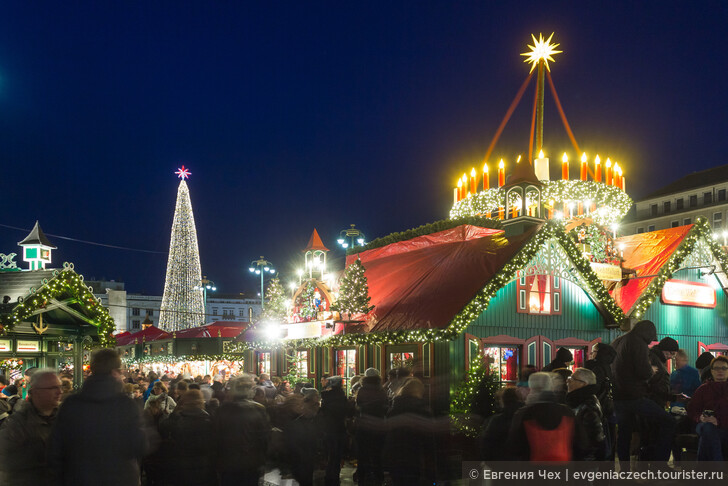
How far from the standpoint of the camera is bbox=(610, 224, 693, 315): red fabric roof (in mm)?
17062

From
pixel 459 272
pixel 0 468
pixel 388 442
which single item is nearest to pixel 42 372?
pixel 0 468

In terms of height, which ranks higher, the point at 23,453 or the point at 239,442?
the point at 23,453

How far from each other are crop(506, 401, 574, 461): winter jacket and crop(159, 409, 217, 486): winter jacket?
9.68 ft

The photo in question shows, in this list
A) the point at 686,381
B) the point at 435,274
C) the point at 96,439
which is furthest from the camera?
the point at 435,274

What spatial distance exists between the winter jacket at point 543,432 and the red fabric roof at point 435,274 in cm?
812

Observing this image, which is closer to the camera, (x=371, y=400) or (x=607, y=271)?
(x=371, y=400)

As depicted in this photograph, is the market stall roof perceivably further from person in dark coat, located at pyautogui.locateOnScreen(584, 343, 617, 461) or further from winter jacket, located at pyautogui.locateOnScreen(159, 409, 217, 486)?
winter jacket, located at pyautogui.locateOnScreen(159, 409, 217, 486)

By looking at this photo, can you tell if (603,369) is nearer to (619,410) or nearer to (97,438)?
(619,410)

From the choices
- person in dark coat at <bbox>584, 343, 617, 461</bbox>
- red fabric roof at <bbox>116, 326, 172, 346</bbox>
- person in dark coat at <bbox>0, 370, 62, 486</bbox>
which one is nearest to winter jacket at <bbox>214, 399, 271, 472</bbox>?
→ person in dark coat at <bbox>0, 370, 62, 486</bbox>

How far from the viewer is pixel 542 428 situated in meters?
5.25

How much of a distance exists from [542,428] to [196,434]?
3271 mm

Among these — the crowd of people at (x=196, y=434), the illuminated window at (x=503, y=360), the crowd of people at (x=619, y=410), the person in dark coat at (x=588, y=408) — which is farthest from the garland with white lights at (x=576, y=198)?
the person in dark coat at (x=588, y=408)

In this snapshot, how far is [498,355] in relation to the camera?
1512cm

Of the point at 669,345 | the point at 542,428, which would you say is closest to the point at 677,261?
the point at 669,345
